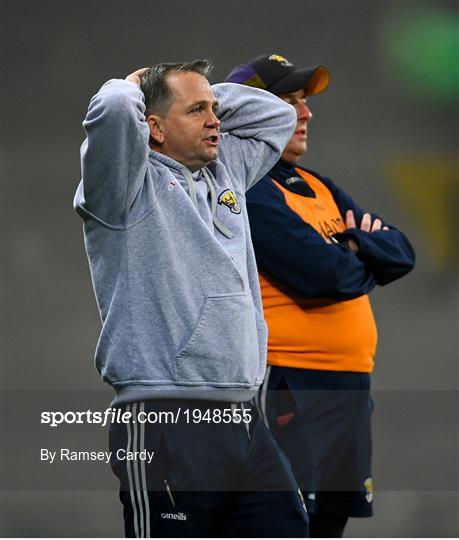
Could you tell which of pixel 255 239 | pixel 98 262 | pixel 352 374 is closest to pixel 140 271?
pixel 98 262

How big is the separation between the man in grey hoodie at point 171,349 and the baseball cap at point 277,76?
1042 millimetres

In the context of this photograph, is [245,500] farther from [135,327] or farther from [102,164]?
[102,164]

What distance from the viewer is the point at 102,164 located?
8.53 feet

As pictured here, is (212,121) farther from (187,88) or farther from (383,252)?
(383,252)

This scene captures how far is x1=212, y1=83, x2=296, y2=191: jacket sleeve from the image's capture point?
3051mm

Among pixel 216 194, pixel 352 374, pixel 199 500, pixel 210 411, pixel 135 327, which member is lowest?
pixel 352 374

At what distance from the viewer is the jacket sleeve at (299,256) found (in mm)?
3412

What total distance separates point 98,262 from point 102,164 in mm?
243

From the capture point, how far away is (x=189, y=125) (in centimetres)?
281

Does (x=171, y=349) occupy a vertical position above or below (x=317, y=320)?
above

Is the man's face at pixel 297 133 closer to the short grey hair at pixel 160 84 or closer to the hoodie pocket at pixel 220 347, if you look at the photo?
the short grey hair at pixel 160 84

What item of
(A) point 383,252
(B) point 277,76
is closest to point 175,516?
(A) point 383,252

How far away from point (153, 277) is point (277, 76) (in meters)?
1.29

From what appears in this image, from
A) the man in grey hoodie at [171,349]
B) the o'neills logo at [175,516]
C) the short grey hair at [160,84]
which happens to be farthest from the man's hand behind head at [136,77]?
the o'neills logo at [175,516]
